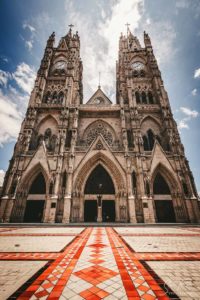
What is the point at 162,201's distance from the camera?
56.4ft

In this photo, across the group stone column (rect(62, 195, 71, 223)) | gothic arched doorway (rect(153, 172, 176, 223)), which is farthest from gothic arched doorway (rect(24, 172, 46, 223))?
gothic arched doorway (rect(153, 172, 176, 223))

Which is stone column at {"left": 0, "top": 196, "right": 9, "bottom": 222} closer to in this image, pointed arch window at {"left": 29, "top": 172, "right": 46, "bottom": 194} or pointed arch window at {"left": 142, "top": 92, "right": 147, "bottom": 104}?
pointed arch window at {"left": 29, "top": 172, "right": 46, "bottom": 194}

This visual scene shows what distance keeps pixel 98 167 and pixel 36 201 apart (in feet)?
26.6

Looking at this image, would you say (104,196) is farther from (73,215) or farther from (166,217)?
(166,217)

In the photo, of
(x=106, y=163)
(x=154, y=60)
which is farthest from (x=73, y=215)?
(x=154, y=60)

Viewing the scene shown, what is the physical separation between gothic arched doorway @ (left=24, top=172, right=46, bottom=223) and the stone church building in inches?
4.1

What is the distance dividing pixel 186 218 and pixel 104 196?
29.3ft

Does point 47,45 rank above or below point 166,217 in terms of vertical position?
above

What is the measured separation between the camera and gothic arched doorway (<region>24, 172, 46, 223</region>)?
53.7 feet

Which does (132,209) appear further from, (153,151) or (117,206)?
(153,151)

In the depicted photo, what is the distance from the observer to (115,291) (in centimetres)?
204

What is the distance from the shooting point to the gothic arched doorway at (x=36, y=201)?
16.4 metres

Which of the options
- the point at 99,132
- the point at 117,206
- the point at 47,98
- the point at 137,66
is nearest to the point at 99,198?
the point at 117,206

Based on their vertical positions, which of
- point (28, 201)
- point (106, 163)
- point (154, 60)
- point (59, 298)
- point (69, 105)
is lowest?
point (59, 298)
